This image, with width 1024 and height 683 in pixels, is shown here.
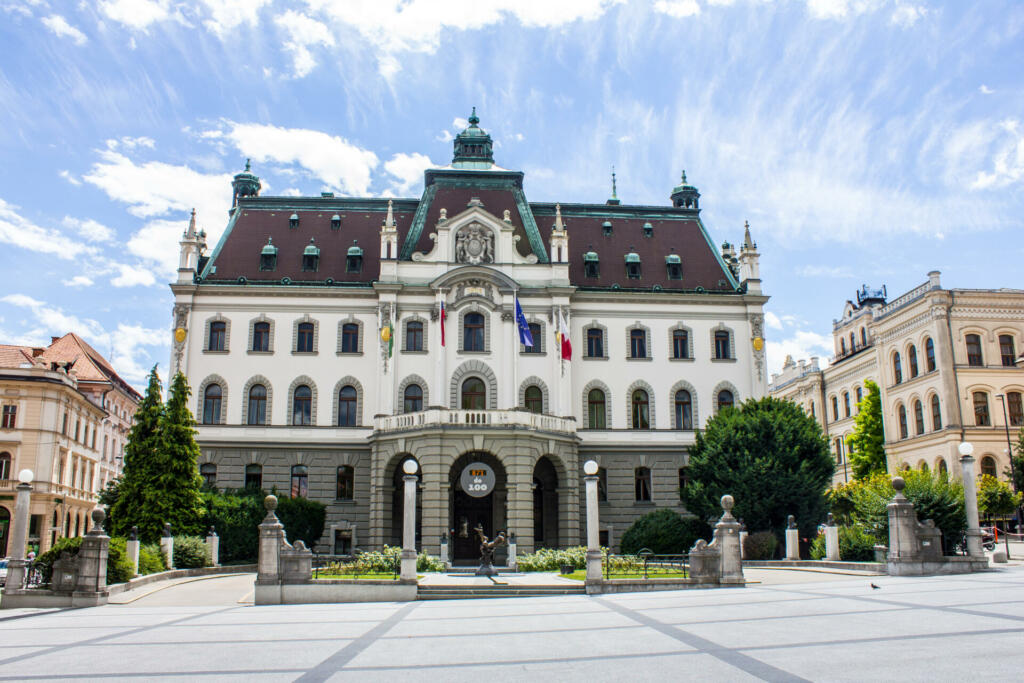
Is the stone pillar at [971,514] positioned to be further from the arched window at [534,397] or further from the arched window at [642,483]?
the arched window at [534,397]

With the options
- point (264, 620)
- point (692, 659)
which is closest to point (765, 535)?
point (264, 620)

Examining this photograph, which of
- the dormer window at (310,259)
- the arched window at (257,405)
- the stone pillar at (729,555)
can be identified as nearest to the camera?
the stone pillar at (729,555)

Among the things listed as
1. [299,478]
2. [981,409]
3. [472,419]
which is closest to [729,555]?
[472,419]

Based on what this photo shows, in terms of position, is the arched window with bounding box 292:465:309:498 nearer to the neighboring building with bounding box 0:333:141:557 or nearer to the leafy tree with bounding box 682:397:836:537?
the neighboring building with bounding box 0:333:141:557

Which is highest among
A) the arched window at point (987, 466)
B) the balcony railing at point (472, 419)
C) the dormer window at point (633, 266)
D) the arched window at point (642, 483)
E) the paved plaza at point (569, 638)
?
the dormer window at point (633, 266)

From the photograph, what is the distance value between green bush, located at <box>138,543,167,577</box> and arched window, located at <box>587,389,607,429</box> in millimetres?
22816

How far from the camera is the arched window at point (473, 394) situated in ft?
153

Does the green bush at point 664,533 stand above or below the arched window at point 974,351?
below

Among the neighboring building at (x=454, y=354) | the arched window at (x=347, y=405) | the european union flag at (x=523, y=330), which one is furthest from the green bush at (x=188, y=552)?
the european union flag at (x=523, y=330)

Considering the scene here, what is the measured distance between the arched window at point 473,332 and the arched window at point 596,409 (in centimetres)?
678

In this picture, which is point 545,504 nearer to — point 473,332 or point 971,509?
point 473,332

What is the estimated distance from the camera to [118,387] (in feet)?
273

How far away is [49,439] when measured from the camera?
61.7 metres

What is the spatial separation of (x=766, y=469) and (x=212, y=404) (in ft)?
93.1
